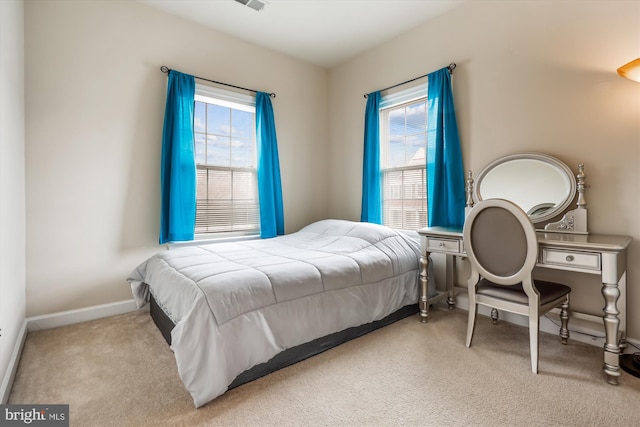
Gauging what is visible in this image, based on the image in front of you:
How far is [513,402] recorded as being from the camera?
1514 mm

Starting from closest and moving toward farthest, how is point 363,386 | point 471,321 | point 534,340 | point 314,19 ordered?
point 363,386, point 534,340, point 471,321, point 314,19

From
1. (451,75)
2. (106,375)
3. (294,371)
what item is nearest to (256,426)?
(294,371)

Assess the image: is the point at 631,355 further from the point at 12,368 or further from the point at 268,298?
the point at 12,368

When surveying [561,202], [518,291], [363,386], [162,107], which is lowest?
[363,386]

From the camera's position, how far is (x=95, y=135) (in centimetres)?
267

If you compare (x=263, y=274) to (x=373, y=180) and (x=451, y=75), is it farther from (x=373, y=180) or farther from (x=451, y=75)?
(x=451, y=75)

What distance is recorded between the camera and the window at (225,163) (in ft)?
10.8

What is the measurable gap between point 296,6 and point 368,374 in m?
3.15

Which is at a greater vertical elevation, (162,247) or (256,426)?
(162,247)

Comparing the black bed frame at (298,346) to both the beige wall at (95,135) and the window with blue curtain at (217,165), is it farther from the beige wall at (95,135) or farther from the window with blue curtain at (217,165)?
the window with blue curtain at (217,165)

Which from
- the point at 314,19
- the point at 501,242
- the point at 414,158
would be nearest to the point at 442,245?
the point at 501,242

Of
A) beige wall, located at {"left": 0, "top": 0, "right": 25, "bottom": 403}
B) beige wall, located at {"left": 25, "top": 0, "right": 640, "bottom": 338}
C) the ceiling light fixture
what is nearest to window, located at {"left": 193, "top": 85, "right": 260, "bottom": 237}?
beige wall, located at {"left": 25, "top": 0, "right": 640, "bottom": 338}

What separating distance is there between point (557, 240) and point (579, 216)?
49cm

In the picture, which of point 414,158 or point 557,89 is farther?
point 414,158
